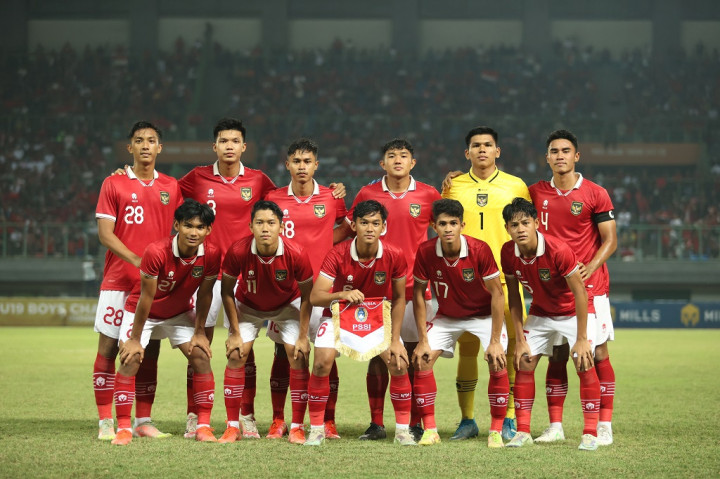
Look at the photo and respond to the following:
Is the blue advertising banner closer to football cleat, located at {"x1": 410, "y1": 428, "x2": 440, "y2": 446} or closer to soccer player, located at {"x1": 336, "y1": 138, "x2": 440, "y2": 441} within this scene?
soccer player, located at {"x1": 336, "y1": 138, "x2": 440, "y2": 441}

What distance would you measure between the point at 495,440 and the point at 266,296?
6.26 ft

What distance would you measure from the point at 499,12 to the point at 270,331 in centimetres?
2773

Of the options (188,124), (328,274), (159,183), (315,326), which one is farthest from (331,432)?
(188,124)

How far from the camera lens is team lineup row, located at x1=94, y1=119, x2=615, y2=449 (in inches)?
241

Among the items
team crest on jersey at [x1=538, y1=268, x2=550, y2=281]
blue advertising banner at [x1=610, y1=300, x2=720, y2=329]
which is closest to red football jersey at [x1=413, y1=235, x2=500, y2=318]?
team crest on jersey at [x1=538, y1=268, x2=550, y2=281]

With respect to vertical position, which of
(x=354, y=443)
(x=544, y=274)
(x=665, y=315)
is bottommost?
(x=354, y=443)

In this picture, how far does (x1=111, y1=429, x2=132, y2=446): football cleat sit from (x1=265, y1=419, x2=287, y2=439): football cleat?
990 mm

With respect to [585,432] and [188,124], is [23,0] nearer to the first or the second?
[188,124]

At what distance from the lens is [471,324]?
634 cm

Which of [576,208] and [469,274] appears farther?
[576,208]

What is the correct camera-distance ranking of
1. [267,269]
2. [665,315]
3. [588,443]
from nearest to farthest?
[588,443] → [267,269] → [665,315]

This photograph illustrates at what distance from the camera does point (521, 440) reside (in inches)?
238

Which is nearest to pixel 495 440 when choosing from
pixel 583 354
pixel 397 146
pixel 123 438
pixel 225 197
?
pixel 583 354

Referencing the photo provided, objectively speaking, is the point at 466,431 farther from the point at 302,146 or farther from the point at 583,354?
the point at 302,146
